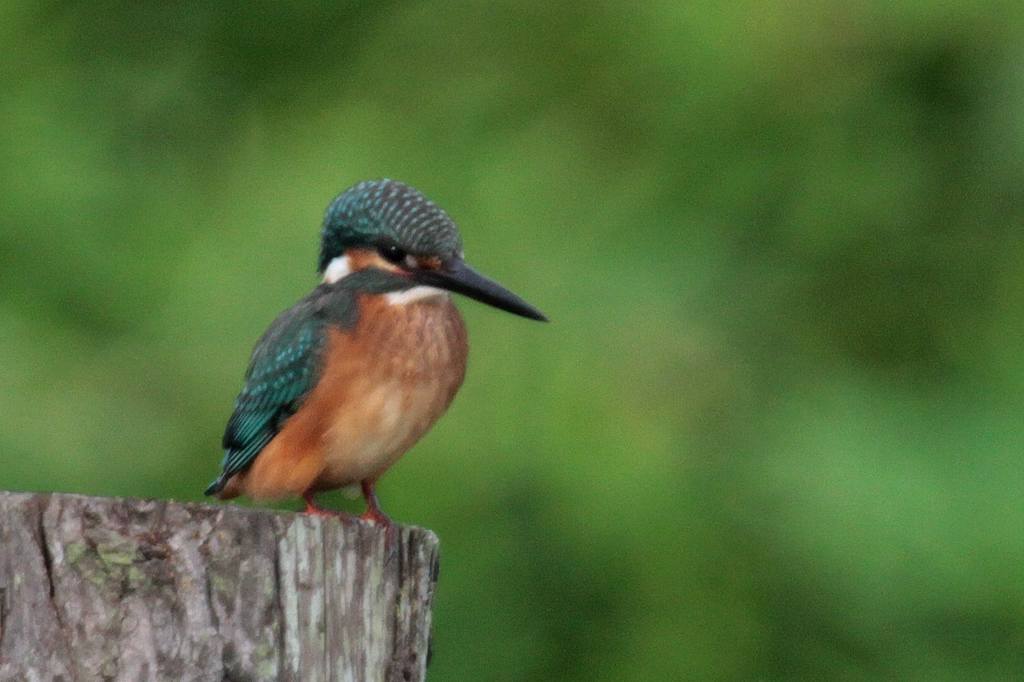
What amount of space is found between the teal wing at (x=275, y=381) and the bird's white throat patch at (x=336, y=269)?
0.06 metres

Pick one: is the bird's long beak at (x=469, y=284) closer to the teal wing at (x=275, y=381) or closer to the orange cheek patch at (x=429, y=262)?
the orange cheek patch at (x=429, y=262)

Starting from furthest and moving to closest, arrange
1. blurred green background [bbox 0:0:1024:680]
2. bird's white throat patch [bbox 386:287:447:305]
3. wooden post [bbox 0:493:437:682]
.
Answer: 1. blurred green background [bbox 0:0:1024:680]
2. bird's white throat patch [bbox 386:287:447:305]
3. wooden post [bbox 0:493:437:682]

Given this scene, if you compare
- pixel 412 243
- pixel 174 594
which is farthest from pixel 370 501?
pixel 174 594

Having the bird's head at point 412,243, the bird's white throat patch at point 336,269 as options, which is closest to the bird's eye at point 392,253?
the bird's head at point 412,243

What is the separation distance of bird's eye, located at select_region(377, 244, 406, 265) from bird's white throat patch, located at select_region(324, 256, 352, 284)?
12 centimetres

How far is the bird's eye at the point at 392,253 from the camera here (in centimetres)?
365

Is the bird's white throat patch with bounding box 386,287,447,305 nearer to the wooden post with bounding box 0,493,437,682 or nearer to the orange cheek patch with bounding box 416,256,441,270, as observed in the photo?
the orange cheek patch with bounding box 416,256,441,270

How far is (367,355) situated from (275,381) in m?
0.21

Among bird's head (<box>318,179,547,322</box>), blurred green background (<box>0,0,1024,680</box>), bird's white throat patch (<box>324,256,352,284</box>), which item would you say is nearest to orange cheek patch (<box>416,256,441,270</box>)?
bird's head (<box>318,179,547,322</box>)

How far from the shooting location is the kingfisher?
11.8ft

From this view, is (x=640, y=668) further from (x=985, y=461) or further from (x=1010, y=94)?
(x=1010, y=94)

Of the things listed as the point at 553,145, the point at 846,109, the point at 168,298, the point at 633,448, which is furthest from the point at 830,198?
the point at 168,298

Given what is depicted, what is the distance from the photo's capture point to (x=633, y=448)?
4.57m

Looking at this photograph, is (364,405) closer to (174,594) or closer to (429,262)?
(429,262)
